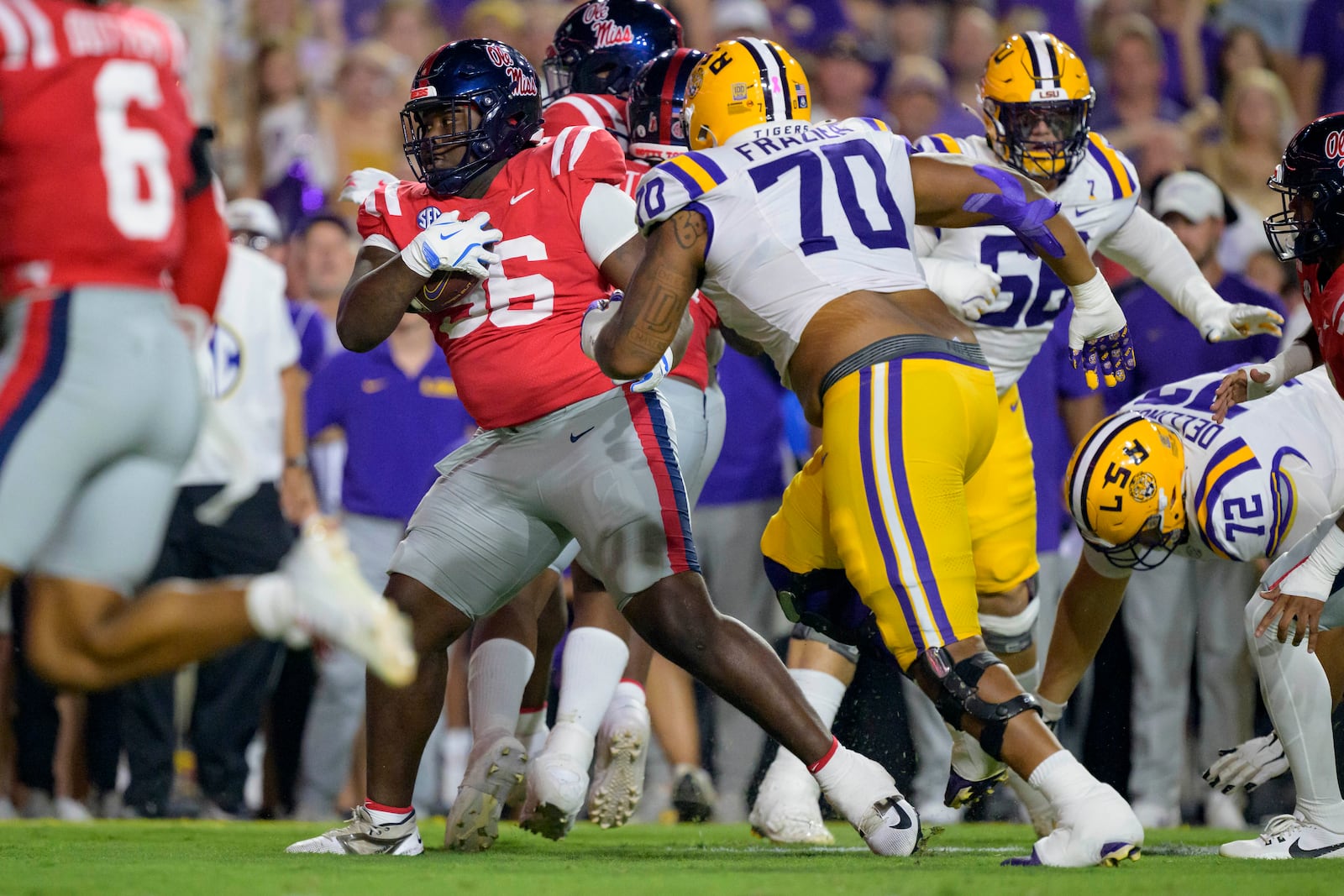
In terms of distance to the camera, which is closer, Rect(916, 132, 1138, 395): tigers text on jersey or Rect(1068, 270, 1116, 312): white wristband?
Rect(1068, 270, 1116, 312): white wristband

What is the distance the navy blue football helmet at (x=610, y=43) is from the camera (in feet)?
20.6

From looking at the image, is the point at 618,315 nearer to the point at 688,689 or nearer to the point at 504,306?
the point at 504,306

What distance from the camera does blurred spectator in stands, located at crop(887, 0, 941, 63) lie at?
34.4 ft

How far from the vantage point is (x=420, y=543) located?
15.6 ft

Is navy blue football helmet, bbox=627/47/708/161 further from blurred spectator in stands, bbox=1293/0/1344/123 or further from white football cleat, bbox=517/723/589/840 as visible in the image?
blurred spectator in stands, bbox=1293/0/1344/123

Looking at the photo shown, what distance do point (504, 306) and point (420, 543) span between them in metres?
0.69

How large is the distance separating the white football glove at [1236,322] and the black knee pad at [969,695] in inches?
69.3

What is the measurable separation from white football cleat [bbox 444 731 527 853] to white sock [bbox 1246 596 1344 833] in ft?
6.84

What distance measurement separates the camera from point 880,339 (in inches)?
167

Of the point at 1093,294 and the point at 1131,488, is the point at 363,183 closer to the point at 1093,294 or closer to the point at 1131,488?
the point at 1093,294

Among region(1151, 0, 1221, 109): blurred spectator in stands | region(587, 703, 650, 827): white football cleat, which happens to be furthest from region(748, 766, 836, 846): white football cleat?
region(1151, 0, 1221, 109): blurred spectator in stands

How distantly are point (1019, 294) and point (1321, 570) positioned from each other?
1478 mm

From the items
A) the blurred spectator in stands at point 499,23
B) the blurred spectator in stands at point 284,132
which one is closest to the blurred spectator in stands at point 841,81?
the blurred spectator in stands at point 499,23

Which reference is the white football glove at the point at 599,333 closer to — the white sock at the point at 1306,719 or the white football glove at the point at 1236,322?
the white sock at the point at 1306,719
